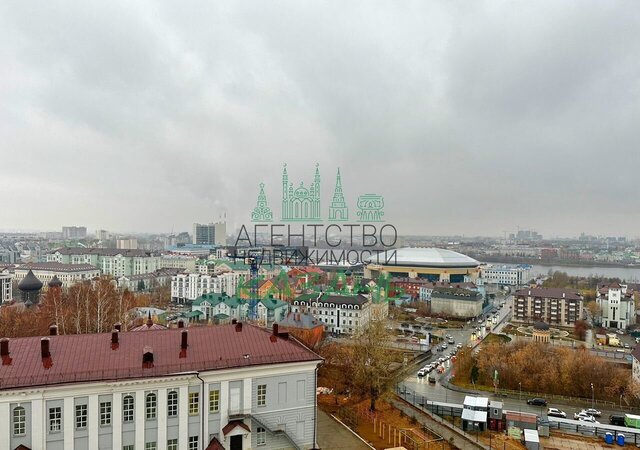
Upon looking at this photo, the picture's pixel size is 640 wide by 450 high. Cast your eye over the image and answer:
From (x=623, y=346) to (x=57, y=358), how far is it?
25.2m

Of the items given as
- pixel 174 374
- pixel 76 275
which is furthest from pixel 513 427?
pixel 76 275

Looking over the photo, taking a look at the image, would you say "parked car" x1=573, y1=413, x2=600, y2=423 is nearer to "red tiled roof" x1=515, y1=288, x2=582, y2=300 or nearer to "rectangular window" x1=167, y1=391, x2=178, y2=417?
"rectangular window" x1=167, y1=391, x2=178, y2=417

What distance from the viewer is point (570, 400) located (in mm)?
15445

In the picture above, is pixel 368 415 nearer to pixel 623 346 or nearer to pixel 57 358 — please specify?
A: pixel 57 358

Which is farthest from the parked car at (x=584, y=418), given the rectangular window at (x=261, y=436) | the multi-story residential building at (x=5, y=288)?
the multi-story residential building at (x=5, y=288)

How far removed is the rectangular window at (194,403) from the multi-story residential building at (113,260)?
148 ft

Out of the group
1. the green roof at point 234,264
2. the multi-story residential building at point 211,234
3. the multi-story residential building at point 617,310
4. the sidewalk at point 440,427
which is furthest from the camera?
the multi-story residential building at point 211,234

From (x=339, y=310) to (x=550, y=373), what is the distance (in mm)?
11648

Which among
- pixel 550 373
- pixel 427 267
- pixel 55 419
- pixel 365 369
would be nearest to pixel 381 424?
pixel 365 369

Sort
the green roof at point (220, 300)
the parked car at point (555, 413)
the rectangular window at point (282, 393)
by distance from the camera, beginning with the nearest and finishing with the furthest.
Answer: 1. the rectangular window at point (282, 393)
2. the parked car at point (555, 413)
3. the green roof at point (220, 300)

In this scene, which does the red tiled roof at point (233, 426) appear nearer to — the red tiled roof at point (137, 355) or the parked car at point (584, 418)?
the red tiled roof at point (137, 355)

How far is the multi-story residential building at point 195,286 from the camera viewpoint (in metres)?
35.6

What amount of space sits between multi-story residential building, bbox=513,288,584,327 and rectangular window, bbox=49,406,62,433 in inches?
1097

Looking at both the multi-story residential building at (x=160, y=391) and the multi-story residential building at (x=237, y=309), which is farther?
the multi-story residential building at (x=237, y=309)
